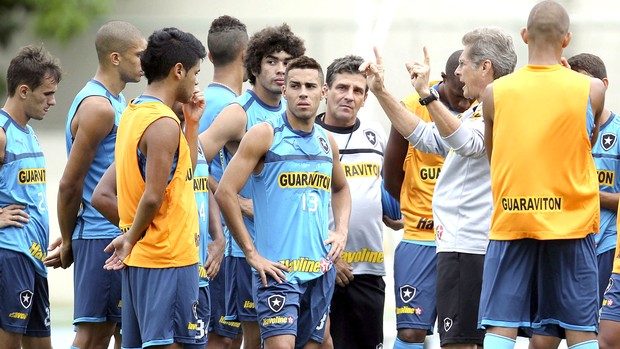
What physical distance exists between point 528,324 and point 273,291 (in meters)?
1.55

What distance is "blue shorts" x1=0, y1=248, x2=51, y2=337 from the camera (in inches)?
307

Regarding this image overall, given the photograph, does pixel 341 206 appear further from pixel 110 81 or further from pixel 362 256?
pixel 110 81

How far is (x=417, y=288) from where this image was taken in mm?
8109

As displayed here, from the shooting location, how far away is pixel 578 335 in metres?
6.35

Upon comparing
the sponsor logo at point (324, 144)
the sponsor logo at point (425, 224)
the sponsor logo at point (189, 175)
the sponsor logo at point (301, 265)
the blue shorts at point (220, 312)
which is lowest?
the blue shorts at point (220, 312)

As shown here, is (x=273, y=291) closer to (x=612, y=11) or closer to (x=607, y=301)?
(x=607, y=301)

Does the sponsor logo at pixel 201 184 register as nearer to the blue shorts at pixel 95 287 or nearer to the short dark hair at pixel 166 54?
the blue shorts at pixel 95 287

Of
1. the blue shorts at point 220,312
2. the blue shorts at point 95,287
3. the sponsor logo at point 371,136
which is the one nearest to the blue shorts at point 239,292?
the blue shorts at point 220,312

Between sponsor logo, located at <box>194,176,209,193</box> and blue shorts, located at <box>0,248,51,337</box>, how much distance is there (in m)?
1.49

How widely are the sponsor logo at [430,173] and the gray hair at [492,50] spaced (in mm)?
1195

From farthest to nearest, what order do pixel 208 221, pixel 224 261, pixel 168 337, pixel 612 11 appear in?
pixel 612 11, pixel 224 261, pixel 208 221, pixel 168 337

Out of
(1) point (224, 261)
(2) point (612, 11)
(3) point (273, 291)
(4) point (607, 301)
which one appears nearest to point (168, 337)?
(3) point (273, 291)

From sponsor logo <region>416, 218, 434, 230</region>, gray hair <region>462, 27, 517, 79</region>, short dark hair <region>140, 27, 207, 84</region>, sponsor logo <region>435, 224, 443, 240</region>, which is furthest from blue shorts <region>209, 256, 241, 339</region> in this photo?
gray hair <region>462, 27, 517, 79</region>

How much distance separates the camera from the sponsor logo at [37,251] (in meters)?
7.96
